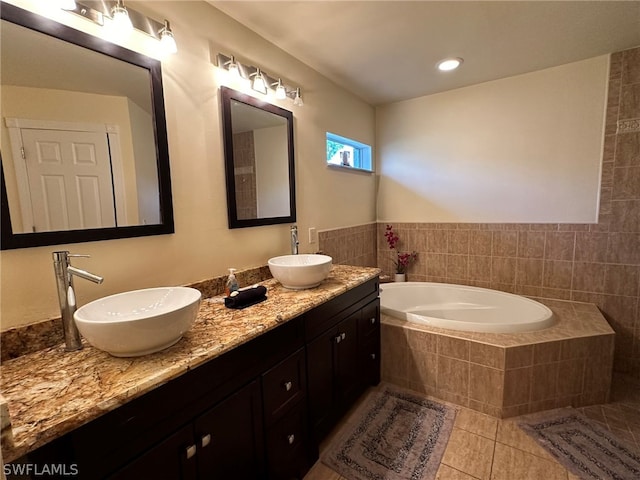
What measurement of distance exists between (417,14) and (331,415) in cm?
232

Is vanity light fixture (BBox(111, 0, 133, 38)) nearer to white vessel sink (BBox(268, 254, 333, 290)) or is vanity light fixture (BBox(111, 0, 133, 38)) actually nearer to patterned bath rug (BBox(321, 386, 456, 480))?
white vessel sink (BBox(268, 254, 333, 290))

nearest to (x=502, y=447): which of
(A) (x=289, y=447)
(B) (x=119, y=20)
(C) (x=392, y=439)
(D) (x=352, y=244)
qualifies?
(C) (x=392, y=439)

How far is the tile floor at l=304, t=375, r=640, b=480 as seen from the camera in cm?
145

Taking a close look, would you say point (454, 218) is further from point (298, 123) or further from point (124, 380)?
point (124, 380)

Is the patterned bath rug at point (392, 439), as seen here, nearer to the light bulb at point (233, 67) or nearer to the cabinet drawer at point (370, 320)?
the cabinet drawer at point (370, 320)

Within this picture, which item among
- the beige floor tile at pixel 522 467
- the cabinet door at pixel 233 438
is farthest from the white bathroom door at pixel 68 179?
the beige floor tile at pixel 522 467

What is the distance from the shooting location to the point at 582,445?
5.21 feet

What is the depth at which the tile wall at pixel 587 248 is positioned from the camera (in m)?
2.16

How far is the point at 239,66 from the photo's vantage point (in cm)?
161

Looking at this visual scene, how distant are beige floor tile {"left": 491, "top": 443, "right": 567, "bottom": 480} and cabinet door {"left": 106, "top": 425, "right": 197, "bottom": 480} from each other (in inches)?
57.3

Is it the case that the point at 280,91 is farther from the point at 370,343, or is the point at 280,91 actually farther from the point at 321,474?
the point at 321,474

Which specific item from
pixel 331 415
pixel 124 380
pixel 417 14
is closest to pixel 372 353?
pixel 331 415

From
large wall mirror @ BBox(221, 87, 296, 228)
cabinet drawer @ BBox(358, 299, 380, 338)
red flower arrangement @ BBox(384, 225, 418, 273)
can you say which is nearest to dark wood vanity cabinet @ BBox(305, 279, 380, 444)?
cabinet drawer @ BBox(358, 299, 380, 338)

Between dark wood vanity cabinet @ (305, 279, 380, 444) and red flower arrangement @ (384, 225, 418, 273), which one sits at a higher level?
red flower arrangement @ (384, 225, 418, 273)
